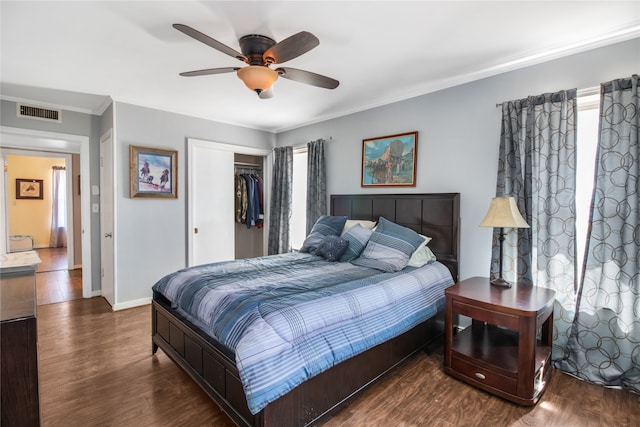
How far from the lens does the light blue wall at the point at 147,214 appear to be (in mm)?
3691

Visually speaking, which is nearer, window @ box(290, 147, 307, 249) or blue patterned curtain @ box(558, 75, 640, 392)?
blue patterned curtain @ box(558, 75, 640, 392)

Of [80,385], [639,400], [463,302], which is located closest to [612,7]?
[463,302]

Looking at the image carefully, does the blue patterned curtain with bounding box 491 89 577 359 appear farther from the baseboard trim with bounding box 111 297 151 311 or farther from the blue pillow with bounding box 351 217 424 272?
the baseboard trim with bounding box 111 297 151 311

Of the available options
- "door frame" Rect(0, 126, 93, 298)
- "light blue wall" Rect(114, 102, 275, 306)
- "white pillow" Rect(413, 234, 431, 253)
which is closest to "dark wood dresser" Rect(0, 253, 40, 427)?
"white pillow" Rect(413, 234, 431, 253)

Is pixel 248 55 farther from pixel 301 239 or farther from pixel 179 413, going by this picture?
pixel 301 239

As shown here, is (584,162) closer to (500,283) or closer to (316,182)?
(500,283)

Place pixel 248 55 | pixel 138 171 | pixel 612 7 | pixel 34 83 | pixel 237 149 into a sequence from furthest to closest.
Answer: pixel 237 149
pixel 138 171
pixel 34 83
pixel 248 55
pixel 612 7

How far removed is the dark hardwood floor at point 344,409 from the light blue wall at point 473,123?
1133mm

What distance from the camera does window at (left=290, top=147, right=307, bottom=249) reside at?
16.1 ft

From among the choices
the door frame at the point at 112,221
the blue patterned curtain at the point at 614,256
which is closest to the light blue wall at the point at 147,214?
the door frame at the point at 112,221

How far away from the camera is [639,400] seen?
2.04 meters

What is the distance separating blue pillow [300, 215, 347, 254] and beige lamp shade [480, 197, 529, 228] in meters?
1.62

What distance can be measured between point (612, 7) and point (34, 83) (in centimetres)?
499

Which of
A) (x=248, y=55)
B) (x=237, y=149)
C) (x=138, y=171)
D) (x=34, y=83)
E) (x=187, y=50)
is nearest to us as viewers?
(x=248, y=55)
